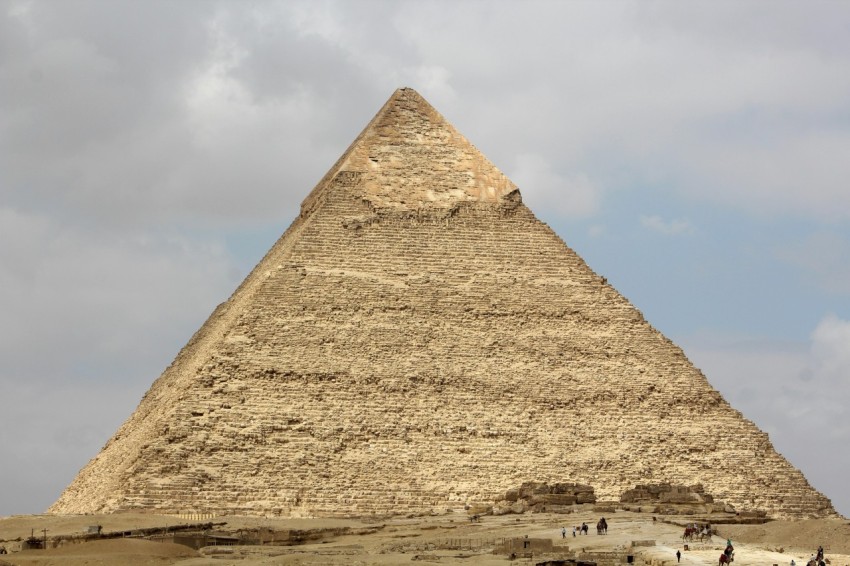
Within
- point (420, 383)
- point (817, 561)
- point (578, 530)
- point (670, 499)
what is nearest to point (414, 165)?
point (420, 383)

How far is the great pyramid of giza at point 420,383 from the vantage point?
50.8 metres

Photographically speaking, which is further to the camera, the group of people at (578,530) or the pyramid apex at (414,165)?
the pyramid apex at (414,165)

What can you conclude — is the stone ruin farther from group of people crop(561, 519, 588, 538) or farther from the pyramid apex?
the pyramid apex

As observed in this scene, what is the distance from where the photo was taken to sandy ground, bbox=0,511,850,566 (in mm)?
38500

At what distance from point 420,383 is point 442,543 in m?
11.7

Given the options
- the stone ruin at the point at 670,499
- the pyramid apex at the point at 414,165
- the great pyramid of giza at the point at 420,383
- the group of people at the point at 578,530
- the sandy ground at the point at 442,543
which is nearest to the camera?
the sandy ground at the point at 442,543

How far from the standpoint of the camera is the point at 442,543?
4244 cm

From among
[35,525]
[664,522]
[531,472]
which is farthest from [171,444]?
[664,522]

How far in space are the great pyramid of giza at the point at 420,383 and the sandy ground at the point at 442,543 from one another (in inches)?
110

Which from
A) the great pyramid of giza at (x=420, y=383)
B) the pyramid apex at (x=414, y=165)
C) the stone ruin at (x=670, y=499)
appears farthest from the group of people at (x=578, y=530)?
the pyramid apex at (x=414, y=165)

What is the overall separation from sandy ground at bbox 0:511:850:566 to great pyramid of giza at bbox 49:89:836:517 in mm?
2788

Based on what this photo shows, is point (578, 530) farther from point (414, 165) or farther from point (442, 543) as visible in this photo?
point (414, 165)

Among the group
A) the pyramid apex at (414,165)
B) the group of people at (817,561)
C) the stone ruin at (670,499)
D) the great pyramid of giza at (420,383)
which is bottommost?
the group of people at (817,561)

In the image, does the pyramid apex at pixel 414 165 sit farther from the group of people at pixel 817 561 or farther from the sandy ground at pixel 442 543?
the group of people at pixel 817 561
